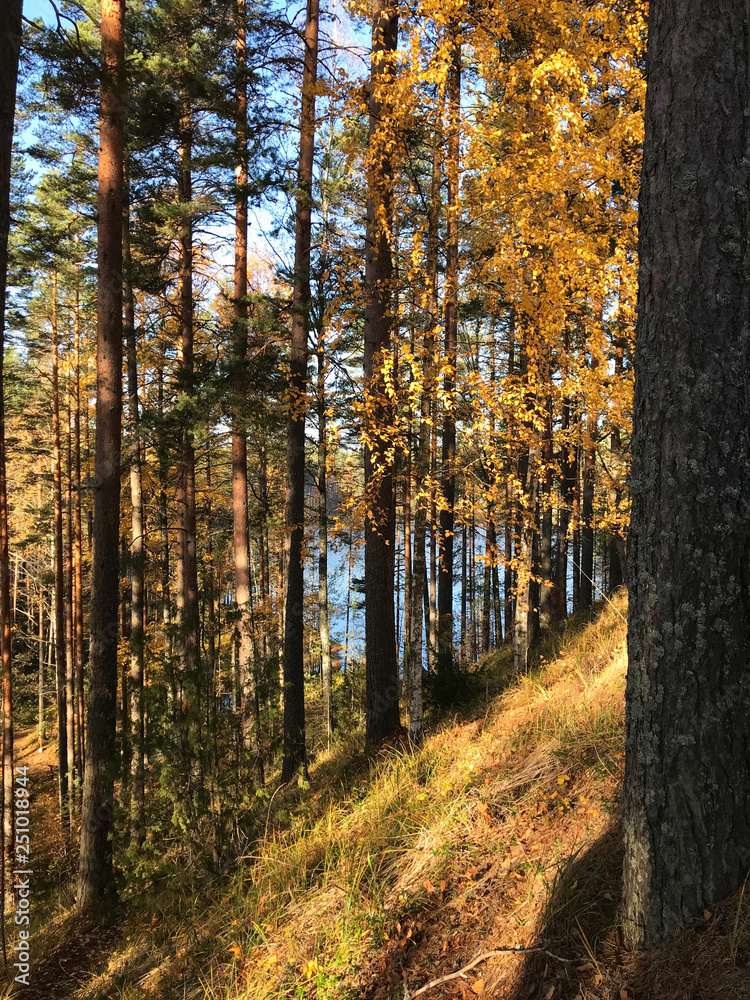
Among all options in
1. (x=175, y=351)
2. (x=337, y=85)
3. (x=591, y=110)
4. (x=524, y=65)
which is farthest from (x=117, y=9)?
(x=175, y=351)

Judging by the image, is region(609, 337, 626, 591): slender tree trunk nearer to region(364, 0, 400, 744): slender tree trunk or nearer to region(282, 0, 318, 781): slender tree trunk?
region(364, 0, 400, 744): slender tree trunk

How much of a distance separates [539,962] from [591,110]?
7.25 metres

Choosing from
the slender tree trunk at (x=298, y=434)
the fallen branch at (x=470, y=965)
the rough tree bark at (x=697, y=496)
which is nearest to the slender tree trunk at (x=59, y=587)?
the slender tree trunk at (x=298, y=434)

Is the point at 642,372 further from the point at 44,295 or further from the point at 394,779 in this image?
the point at 44,295

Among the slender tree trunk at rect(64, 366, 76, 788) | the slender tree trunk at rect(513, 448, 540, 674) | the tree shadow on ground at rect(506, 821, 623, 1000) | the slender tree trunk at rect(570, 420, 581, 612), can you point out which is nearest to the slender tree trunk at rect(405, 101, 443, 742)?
the slender tree trunk at rect(513, 448, 540, 674)

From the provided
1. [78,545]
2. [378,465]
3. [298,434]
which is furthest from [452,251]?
[78,545]

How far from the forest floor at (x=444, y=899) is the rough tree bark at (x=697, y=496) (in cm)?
23

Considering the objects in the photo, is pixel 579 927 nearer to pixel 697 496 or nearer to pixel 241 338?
pixel 697 496

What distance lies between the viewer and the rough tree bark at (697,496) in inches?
83.7

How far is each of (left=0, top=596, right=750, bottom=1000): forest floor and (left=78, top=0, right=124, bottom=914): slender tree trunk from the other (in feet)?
2.73

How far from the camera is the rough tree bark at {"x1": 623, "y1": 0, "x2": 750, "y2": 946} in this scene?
2.12 meters

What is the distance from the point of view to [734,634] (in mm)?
2123

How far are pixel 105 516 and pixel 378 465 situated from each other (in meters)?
3.54

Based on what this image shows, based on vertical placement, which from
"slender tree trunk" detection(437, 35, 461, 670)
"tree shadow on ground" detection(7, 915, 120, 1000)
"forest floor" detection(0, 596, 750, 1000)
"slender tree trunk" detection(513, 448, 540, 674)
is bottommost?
"tree shadow on ground" detection(7, 915, 120, 1000)
